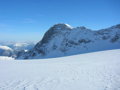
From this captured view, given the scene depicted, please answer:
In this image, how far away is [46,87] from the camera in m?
7.95

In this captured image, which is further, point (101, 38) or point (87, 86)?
point (101, 38)

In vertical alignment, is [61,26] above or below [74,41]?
above

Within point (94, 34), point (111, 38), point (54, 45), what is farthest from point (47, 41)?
point (111, 38)

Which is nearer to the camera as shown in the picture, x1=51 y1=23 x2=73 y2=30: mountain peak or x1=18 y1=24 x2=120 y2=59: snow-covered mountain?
x1=18 y1=24 x2=120 y2=59: snow-covered mountain

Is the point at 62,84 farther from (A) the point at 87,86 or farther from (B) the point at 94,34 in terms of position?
(B) the point at 94,34

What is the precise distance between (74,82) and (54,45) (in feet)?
312

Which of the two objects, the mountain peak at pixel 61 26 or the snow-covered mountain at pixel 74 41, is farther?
the mountain peak at pixel 61 26

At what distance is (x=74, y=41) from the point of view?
328 feet

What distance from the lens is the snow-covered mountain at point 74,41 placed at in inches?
3359

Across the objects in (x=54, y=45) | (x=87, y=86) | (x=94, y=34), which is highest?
(x=94, y=34)

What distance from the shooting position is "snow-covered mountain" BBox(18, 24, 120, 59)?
280ft

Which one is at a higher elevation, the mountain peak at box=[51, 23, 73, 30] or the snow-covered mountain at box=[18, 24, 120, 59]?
the mountain peak at box=[51, 23, 73, 30]

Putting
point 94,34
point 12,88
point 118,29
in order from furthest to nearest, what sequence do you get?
point 94,34
point 118,29
point 12,88

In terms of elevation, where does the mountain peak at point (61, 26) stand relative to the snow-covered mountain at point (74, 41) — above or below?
above
